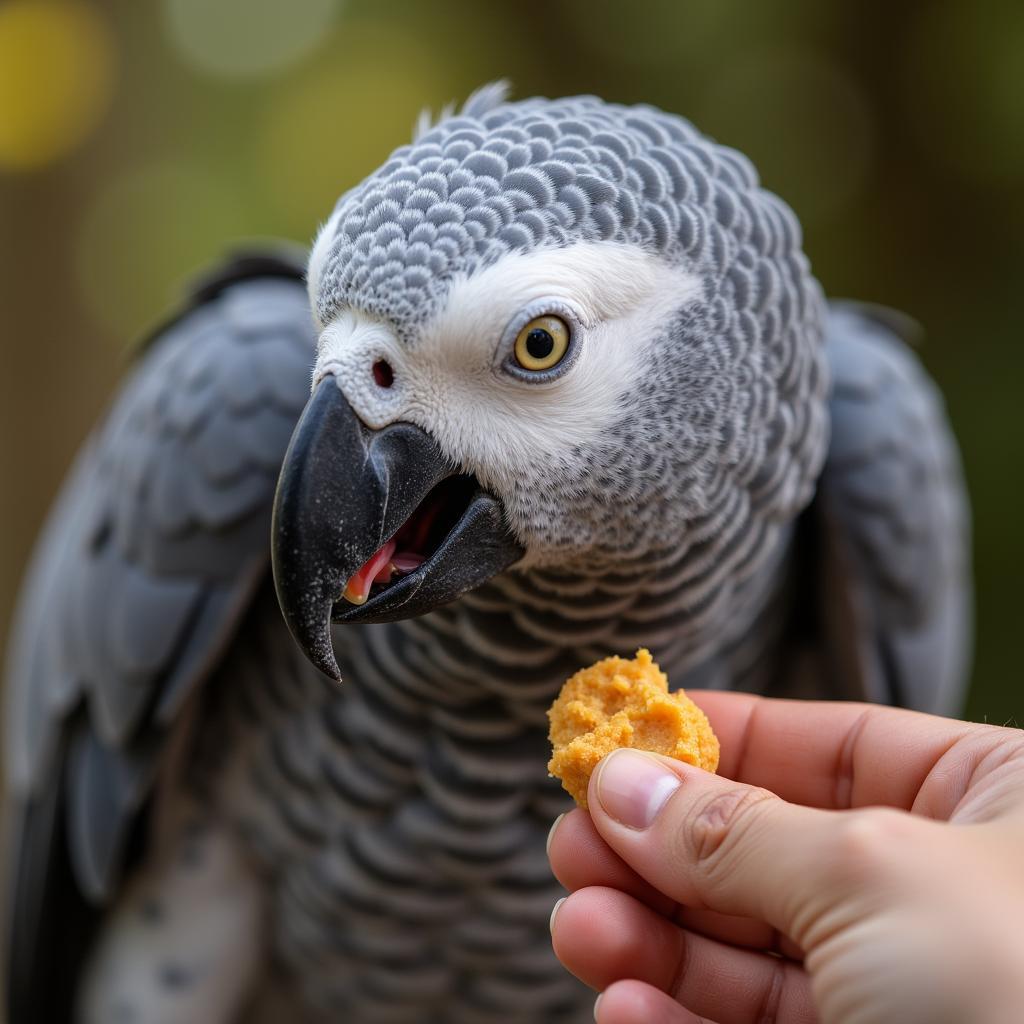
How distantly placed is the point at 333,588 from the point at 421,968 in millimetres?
751

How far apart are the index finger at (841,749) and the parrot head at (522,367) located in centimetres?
15

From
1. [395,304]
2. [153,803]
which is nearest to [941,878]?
[395,304]

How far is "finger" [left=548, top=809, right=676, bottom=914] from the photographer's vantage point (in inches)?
27.5

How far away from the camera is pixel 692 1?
8.66 feet

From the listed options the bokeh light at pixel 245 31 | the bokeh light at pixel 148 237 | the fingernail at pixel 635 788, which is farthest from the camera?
the bokeh light at pixel 245 31

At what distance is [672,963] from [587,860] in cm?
11

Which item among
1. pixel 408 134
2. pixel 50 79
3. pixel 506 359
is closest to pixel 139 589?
pixel 506 359

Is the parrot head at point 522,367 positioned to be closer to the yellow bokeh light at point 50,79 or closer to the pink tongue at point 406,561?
the pink tongue at point 406,561

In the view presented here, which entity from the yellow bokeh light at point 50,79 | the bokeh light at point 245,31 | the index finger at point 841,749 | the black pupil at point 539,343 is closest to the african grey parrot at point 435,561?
the black pupil at point 539,343

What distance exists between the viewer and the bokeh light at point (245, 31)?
2.30 meters

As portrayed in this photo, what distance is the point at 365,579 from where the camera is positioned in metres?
0.71

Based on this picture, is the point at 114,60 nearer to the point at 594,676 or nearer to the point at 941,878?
the point at 594,676

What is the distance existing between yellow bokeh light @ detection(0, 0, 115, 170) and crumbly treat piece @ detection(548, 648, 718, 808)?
187cm

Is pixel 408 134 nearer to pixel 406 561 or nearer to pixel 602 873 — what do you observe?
pixel 406 561
